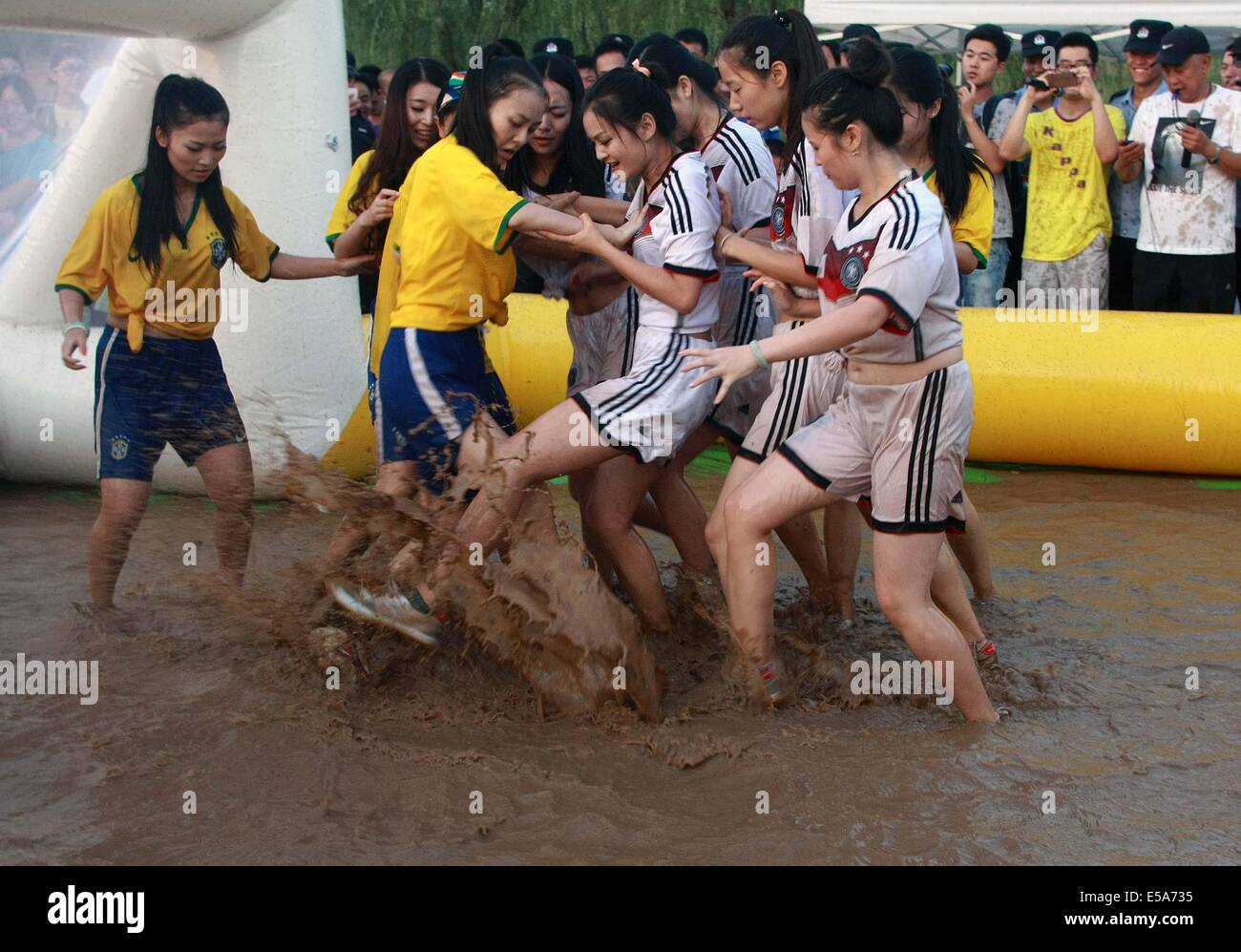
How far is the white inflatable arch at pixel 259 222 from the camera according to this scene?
19.9 ft

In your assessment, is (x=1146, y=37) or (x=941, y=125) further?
(x=1146, y=37)

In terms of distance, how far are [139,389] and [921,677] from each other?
2.74m

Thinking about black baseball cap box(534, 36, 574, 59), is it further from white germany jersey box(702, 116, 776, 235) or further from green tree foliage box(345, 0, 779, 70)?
green tree foliage box(345, 0, 779, 70)

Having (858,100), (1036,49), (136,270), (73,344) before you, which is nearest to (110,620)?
(73,344)

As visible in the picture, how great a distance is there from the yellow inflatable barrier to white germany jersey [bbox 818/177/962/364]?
3313 millimetres

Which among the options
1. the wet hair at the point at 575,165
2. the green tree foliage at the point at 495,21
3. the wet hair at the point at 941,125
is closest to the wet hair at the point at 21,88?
the green tree foliage at the point at 495,21

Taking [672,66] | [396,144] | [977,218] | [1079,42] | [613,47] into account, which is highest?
[613,47]

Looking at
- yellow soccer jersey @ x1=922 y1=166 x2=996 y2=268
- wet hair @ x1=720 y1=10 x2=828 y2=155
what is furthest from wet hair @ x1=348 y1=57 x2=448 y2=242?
yellow soccer jersey @ x1=922 y1=166 x2=996 y2=268

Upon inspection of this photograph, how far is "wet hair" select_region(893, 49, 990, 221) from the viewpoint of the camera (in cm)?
428

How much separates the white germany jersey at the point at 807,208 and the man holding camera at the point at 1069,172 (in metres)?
3.79

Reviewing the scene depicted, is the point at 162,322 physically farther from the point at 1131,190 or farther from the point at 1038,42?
the point at 1038,42

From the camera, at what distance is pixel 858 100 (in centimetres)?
360

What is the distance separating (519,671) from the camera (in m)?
4.16

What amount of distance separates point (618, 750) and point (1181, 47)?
551 centimetres
